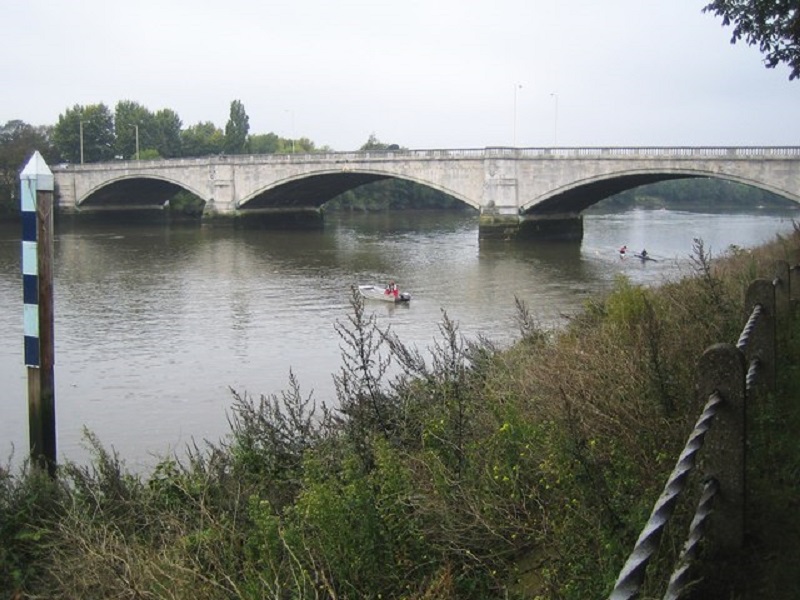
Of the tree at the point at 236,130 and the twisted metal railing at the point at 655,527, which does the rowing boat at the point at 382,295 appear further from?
the tree at the point at 236,130

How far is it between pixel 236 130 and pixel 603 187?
5653cm

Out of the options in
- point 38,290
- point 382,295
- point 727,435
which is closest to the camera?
point 727,435

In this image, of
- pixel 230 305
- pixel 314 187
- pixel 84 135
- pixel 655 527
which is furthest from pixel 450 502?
pixel 84 135

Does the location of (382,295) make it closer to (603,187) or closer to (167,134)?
(603,187)

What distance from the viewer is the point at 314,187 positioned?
62.6 metres

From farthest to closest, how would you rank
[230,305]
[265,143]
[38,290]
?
[265,143], [230,305], [38,290]

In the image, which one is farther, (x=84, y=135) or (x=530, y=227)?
(x=84, y=135)

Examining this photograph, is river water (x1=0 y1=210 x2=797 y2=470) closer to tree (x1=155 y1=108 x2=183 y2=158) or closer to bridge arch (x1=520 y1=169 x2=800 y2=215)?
bridge arch (x1=520 y1=169 x2=800 y2=215)

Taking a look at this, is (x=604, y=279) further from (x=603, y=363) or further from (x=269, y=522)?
(x=269, y=522)

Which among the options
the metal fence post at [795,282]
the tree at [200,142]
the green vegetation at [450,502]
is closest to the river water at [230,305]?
the green vegetation at [450,502]

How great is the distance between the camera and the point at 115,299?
27.5 metres

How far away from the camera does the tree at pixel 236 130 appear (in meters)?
96.2

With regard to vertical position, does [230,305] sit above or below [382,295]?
below

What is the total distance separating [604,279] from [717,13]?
18.0 m
